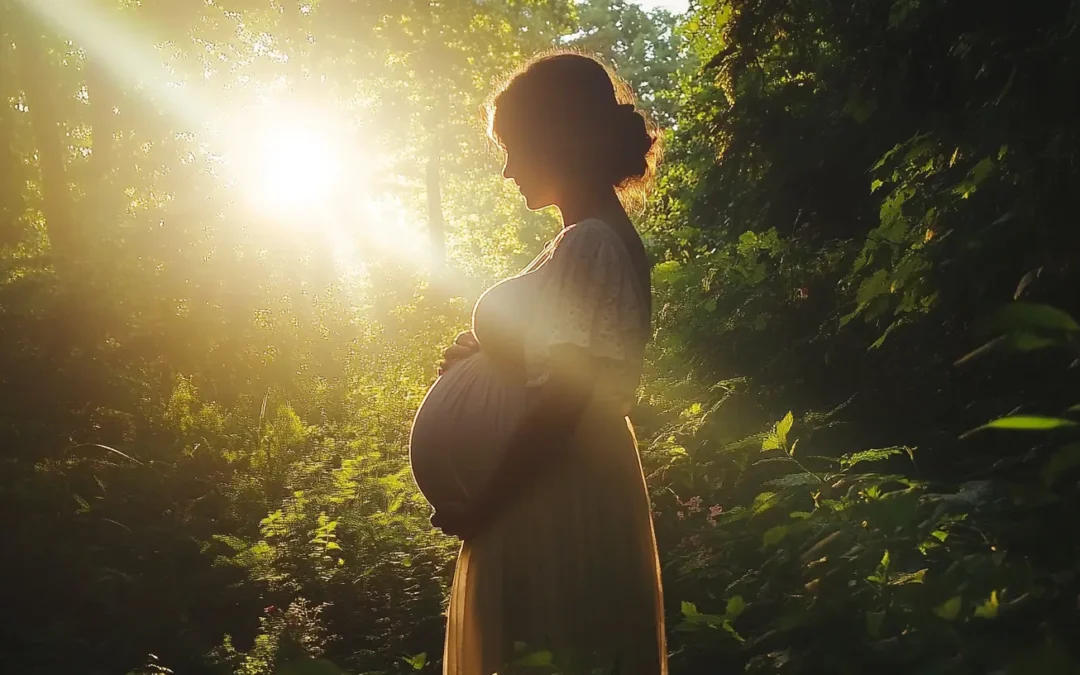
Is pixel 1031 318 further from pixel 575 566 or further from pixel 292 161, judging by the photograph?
pixel 292 161

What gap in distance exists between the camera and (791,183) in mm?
5789

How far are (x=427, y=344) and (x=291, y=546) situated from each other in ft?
29.0

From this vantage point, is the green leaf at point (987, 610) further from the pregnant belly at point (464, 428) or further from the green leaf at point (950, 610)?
the pregnant belly at point (464, 428)

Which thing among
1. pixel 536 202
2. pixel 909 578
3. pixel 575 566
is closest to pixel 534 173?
pixel 536 202

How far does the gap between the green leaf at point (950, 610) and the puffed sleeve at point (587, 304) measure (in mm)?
923

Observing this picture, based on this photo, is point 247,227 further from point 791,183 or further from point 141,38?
point 141,38

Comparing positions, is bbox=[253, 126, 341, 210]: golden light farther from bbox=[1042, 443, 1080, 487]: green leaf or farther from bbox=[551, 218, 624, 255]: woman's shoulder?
bbox=[1042, 443, 1080, 487]: green leaf

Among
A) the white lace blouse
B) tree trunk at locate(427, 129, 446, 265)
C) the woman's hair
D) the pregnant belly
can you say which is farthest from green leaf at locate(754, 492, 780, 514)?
tree trunk at locate(427, 129, 446, 265)

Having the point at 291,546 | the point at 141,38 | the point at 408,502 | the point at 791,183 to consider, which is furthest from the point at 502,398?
the point at 141,38

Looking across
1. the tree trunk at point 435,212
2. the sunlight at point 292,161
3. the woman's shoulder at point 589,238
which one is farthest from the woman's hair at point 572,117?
the tree trunk at point 435,212

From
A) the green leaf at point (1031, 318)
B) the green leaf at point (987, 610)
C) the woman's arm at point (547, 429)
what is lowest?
the green leaf at point (987, 610)

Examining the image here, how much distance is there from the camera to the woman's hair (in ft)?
7.20

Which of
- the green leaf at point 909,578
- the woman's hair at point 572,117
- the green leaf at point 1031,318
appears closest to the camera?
the green leaf at point 1031,318

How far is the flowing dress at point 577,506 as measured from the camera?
1963 mm
